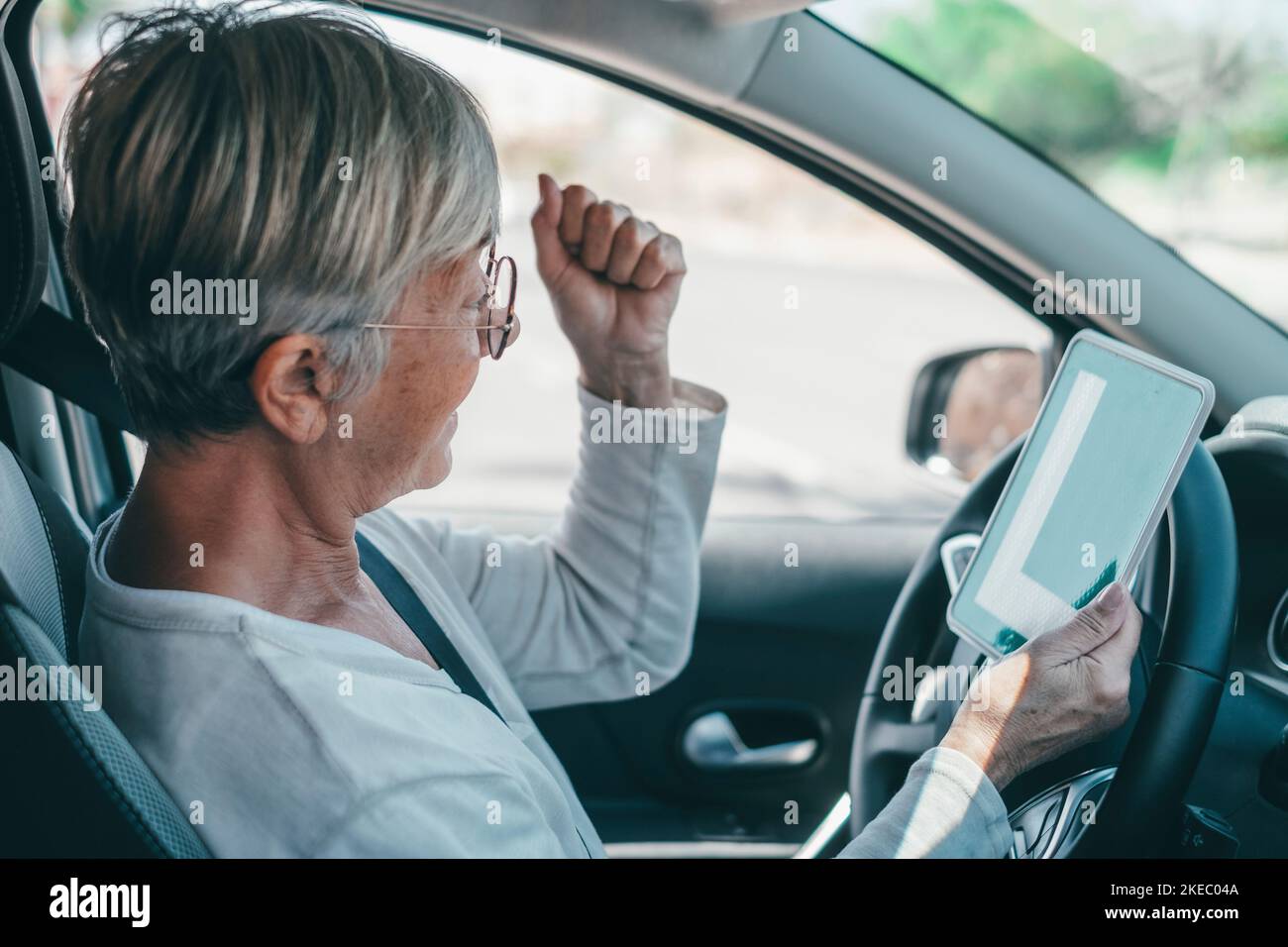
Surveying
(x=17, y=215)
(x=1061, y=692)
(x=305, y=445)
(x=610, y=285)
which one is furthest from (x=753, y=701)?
(x=17, y=215)

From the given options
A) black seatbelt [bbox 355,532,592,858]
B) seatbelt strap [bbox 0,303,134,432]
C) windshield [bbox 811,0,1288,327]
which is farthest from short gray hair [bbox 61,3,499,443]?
windshield [bbox 811,0,1288,327]

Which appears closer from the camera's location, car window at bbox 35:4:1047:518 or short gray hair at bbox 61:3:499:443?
short gray hair at bbox 61:3:499:443

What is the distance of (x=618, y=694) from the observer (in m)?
1.62

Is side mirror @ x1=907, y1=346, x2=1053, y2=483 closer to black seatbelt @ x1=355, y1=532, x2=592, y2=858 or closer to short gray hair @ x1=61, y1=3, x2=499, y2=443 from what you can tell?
black seatbelt @ x1=355, y1=532, x2=592, y2=858

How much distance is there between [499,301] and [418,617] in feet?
1.10

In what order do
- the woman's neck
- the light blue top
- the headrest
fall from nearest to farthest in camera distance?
the light blue top
the woman's neck
the headrest

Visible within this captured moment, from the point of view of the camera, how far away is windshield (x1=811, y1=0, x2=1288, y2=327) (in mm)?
5230

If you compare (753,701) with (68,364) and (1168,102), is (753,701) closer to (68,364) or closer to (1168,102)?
(68,364)

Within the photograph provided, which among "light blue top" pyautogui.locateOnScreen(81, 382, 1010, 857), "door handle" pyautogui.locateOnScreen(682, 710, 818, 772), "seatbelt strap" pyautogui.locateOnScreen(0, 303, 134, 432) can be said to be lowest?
"door handle" pyautogui.locateOnScreen(682, 710, 818, 772)

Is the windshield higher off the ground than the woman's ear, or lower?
higher

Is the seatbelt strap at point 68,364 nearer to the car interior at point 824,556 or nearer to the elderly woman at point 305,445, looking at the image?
the car interior at point 824,556

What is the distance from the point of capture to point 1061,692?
41.8 inches
